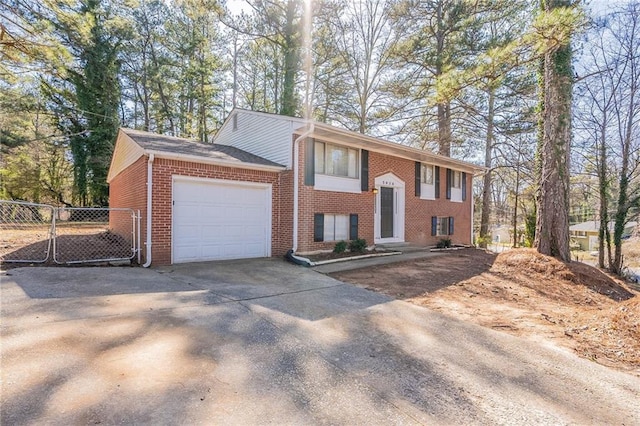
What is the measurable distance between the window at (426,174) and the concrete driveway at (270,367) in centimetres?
954

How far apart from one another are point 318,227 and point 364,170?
107 inches

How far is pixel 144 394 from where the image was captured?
92.2 inches

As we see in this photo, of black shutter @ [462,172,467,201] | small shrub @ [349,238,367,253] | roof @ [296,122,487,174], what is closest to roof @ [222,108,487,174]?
roof @ [296,122,487,174]

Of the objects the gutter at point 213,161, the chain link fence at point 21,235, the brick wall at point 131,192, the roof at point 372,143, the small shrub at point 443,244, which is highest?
the roof at point 372,143

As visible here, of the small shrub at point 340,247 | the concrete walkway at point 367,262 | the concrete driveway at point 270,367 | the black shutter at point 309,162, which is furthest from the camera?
the small shrub at point 340,247

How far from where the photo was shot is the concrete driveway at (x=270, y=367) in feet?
7.40

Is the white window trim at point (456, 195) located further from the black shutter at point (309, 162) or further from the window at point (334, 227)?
the black shutter at point (309, 162)

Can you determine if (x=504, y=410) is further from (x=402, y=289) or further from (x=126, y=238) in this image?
(x=126, y=238)

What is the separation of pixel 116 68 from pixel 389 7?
717 inches

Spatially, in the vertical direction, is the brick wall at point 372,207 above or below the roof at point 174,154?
below

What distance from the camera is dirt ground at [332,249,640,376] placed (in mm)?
3897

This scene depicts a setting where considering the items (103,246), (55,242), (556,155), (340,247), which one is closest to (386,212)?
(340,247)

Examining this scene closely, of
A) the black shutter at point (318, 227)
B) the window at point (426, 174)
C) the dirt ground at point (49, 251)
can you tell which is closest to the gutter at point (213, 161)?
the black shutter at point (318, 227)

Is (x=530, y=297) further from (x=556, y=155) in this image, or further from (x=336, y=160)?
(x=336, y=160)
